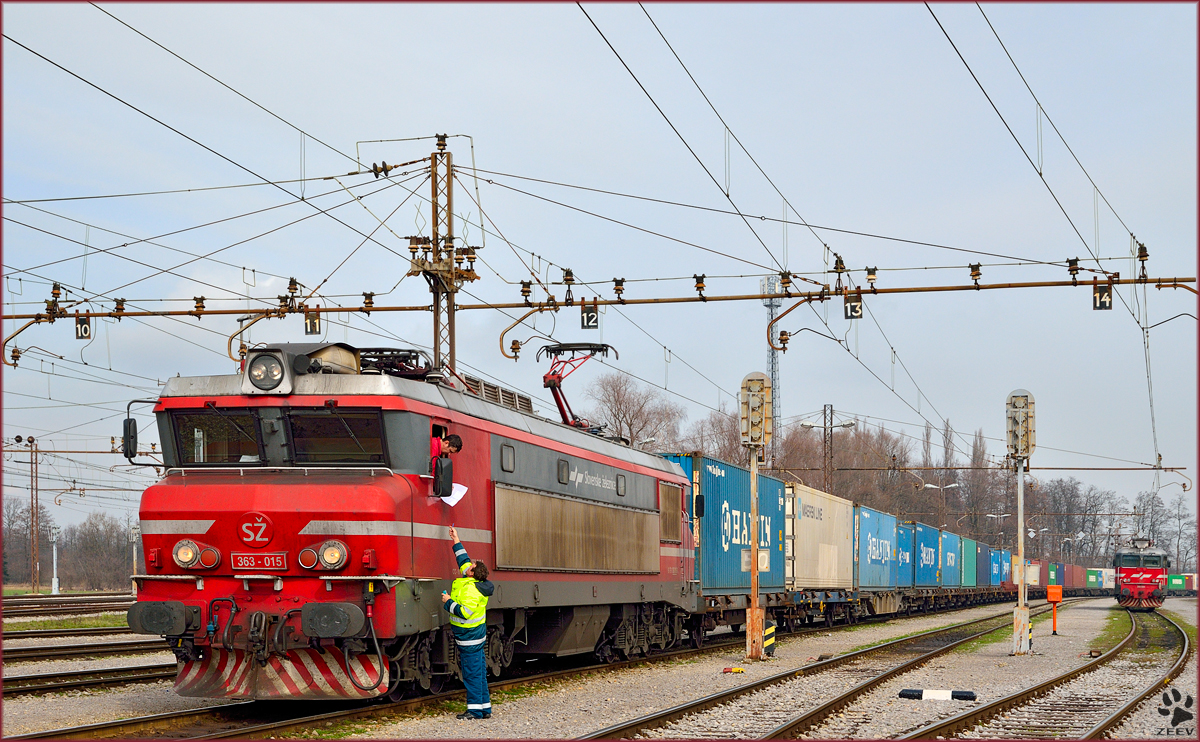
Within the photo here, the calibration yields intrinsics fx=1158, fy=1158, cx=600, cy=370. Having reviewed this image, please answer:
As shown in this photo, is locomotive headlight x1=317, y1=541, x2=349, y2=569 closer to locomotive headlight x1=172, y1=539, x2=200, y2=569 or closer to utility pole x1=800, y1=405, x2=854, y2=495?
locomotive headlight x1=172, y1=539, x2=200, y2=569

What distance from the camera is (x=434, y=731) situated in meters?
11.7

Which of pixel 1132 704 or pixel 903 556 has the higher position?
pixel 1132 704

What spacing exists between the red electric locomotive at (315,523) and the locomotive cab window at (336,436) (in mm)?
15

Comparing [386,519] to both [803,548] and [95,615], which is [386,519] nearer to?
[803,548]

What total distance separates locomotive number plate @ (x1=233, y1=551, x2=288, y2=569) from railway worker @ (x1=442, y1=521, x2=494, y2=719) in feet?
6.35

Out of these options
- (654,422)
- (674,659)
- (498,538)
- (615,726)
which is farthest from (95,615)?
(654,422)

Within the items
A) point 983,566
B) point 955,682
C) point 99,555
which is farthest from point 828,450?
point 99,555

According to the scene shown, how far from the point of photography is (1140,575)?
187 ft

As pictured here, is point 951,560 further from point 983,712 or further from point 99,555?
point 99,555

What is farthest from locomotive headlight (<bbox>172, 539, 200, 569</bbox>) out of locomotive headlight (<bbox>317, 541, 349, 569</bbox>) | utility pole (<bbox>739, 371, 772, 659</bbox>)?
utility pole (<bbox>739, 371, 772, 659</bbox>)

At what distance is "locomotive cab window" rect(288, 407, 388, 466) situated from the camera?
12.3 metres

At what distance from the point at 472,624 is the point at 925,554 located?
37805 mm

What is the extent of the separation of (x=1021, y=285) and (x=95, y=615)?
88.4 ft

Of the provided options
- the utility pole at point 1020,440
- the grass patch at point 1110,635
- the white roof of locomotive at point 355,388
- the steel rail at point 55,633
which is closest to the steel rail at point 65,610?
the steel rail at point 55,633
